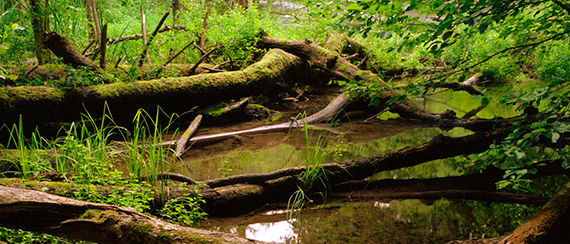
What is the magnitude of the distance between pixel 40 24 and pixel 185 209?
179 inches

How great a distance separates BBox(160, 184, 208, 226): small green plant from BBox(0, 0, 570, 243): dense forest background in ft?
0.05

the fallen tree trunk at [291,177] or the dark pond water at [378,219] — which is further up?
the fallen tree trunk at [291,177]

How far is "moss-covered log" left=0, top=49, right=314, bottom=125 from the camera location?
13.2 ft

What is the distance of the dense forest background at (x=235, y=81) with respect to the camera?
6.31 ft

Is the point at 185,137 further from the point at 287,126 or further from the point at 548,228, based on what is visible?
the point at 548,228

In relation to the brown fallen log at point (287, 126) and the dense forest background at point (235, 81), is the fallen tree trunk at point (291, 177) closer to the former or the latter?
the dense forest background at point (235, 81)

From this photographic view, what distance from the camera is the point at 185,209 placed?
2.44 m

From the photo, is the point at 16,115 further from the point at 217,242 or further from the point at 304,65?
the point at 304,65

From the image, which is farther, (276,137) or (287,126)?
(287,126)

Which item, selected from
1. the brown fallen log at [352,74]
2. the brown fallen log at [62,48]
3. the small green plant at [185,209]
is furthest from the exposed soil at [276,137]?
the brown fallen log at [62,48]

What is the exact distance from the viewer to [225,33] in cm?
733

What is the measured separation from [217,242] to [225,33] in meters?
6.46

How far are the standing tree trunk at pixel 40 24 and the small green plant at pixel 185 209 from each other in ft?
12.7

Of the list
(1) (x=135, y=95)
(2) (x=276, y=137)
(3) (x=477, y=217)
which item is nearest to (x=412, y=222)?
(3) (x=477, y=217)
